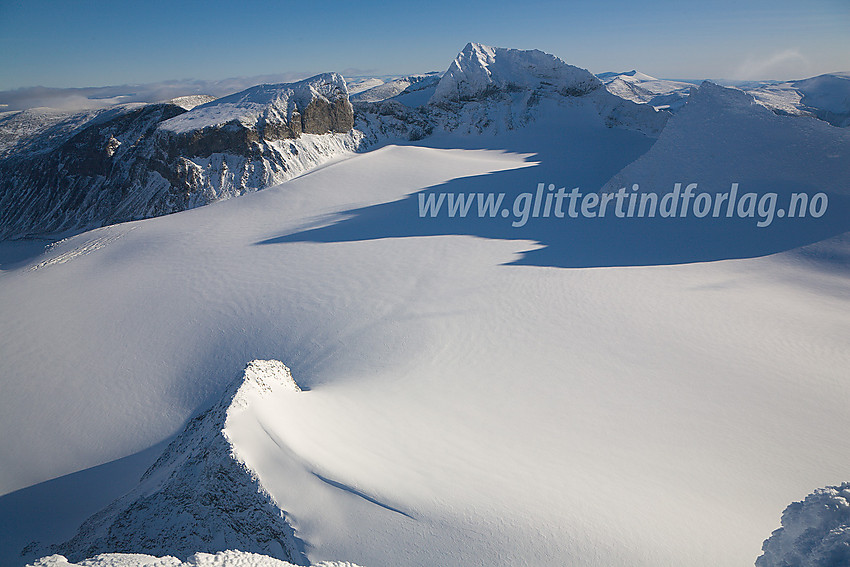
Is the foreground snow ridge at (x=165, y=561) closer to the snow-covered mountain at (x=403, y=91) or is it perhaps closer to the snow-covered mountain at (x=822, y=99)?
the snow-covered mountain at (x=403, y=91)

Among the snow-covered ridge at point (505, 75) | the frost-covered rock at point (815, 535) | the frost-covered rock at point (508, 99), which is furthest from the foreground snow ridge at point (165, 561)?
the snow-covered ridge at point (505, 75)

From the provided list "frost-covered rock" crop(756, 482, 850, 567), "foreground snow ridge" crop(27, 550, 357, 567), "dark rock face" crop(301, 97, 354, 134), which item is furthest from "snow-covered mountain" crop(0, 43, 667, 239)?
"frost-covered rock" crop(756, 482, 850, 567)

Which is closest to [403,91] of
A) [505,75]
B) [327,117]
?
[505,75]

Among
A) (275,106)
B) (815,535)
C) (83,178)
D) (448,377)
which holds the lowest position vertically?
(448,377)

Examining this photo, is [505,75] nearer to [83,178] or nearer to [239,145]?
[239,145]

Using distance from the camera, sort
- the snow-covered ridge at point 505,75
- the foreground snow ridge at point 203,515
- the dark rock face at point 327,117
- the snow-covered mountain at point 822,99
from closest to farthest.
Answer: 1. the foreground snow ridge at point 203,515
2. the dark rock face at point 327,117
3. the snow-covered ridge at point 505,75
4. the snow-covered mountain at point 822,99

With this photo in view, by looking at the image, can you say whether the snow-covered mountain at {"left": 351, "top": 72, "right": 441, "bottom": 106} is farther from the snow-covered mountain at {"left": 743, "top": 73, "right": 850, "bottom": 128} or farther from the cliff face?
the snow-covered mountain at {"left": 743, "top": 73, "right": 850, "bottom": 128}
